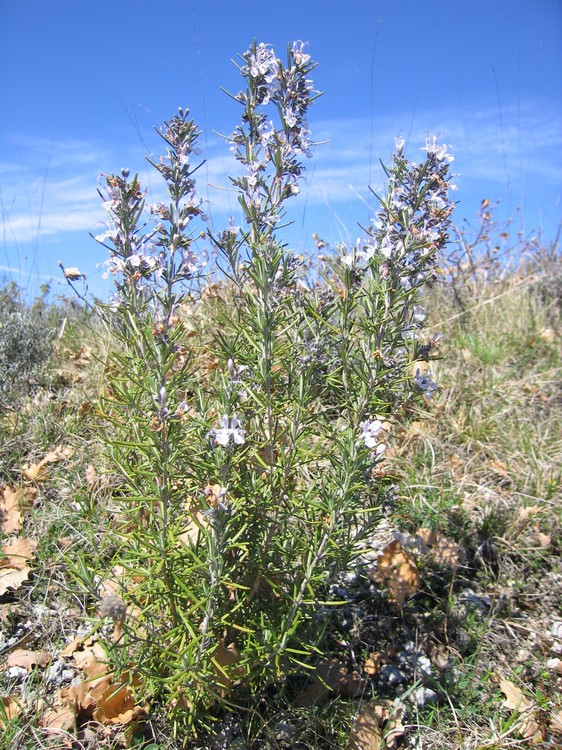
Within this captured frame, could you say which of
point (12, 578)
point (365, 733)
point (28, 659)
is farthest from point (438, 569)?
point (12, 578)

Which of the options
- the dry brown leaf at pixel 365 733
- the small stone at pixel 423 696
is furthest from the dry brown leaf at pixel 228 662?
the small stone at pixel 423 696

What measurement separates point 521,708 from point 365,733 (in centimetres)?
80

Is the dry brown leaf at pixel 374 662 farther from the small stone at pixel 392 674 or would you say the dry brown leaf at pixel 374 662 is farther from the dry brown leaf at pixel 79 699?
the dry brown leaf at pixel 79 699

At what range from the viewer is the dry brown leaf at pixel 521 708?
2.44 meters

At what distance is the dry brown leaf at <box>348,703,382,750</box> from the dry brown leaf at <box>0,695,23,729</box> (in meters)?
1.40

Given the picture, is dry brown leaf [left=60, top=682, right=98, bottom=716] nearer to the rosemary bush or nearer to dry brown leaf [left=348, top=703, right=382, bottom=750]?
the rosemary bush

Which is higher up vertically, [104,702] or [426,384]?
[426,384]

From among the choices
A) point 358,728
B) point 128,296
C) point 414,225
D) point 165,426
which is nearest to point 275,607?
point 358,728

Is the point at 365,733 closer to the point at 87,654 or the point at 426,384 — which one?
the point at 87,654

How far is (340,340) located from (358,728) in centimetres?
162

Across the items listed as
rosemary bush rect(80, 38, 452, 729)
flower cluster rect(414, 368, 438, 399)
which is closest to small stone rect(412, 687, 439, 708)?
rosemary bush rect(80, 38, 452, 729)

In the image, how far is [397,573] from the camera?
308cm

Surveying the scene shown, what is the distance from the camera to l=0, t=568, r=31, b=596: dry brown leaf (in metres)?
2.89

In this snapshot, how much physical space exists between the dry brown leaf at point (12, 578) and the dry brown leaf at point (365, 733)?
182 cm
